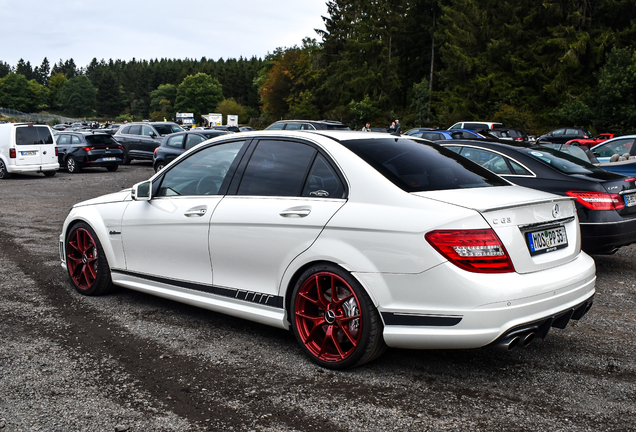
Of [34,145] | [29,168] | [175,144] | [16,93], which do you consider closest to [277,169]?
[175,144]

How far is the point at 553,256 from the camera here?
12.1ft

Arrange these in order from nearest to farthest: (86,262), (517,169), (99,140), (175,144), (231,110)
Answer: (86,262), (517,169), (175,144), (99,140), (231,110)

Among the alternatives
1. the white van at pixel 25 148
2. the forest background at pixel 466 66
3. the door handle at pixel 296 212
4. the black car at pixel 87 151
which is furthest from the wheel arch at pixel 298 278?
the forest background at pixel 466 66

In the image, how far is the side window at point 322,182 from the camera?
386 cm

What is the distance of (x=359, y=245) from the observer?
3566 millimetres

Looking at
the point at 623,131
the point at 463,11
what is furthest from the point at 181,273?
the point at 463,11

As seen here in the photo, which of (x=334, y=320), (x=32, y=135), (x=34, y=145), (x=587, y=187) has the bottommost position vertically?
(x=334, y=320)

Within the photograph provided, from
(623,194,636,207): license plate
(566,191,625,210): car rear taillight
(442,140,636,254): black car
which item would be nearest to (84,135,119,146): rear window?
(442,140,636,254): black car

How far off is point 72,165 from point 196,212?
2013cm

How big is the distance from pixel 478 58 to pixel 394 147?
56.0 metres

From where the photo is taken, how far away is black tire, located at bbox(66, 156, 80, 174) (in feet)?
74.2

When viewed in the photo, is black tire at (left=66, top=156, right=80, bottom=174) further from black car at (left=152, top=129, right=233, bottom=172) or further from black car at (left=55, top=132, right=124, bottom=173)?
black car at (left=152, top=129, right=233, bottom=172)

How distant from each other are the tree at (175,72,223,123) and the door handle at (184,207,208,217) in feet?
480

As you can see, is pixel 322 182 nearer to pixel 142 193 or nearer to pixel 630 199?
pixel 142 193
